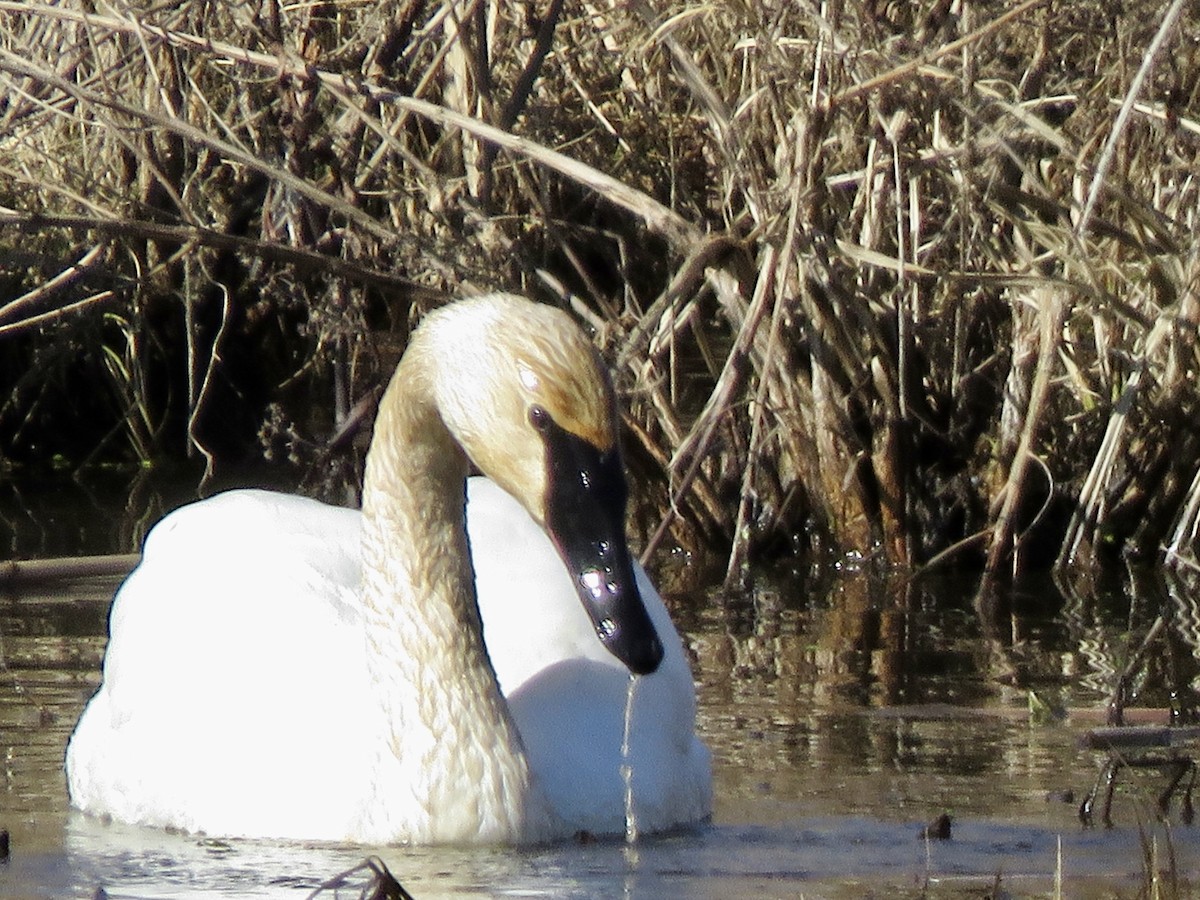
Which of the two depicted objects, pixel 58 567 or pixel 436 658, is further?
pixel 58 567

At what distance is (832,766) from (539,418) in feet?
4.66

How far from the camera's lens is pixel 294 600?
16.1 ft

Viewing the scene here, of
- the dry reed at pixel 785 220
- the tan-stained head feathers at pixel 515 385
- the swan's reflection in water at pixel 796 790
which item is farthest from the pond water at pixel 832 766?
the tan-stained head feathers at pixel 515 385

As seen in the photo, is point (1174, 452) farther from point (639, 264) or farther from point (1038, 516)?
point (639, 264)

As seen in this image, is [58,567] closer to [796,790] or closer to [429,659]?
[429,659]

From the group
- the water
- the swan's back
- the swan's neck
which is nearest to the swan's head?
the swan's neck

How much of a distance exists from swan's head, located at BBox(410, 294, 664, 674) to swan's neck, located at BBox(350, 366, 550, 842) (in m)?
0.35

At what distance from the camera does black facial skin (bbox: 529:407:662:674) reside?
383 centimetres

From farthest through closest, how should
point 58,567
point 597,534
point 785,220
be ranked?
point 785,220 < point 58,567 < point 597,534

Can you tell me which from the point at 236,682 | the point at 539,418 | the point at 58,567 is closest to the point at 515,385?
the point at 539,418

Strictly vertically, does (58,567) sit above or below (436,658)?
above

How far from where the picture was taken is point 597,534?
3.85 metres

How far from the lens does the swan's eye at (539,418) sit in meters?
3.87

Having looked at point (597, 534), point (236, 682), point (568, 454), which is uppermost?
point (568, 454)
